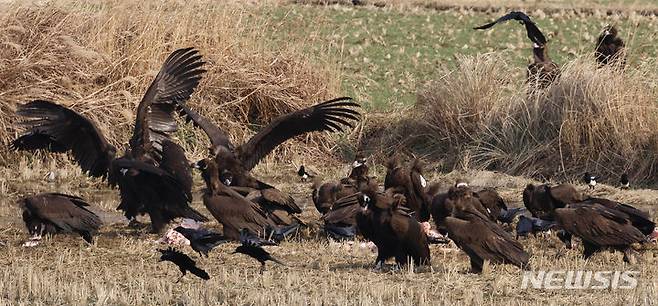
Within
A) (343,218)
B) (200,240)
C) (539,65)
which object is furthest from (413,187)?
(539,65)

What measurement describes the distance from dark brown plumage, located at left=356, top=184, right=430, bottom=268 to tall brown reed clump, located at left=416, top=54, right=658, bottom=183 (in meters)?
5.72

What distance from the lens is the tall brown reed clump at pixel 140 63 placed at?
15.4 metres

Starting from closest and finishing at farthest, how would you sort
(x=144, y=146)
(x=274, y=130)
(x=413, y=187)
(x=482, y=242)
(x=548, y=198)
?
(x=482, y=242) < (x=548, y=198) < (x=413, y=187) < (x=144, y=146) < (x=274, y=130)

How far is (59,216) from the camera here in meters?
10.7

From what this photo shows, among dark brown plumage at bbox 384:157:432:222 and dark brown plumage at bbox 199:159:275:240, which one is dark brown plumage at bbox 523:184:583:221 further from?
dark brown plumage at bbox 199:159:275:240

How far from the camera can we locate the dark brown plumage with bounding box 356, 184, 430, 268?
8992 millimetres

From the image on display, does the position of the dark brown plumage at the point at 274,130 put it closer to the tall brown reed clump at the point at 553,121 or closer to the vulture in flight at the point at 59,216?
the vulture in flight at the point at 59,216

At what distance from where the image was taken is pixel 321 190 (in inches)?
459

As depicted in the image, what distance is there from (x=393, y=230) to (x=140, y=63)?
7.83 meters

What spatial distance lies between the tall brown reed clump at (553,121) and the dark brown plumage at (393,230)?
5.72m

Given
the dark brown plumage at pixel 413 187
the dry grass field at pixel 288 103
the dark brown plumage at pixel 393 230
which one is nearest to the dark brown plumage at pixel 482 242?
the dark brown plumage at pixel 393 230

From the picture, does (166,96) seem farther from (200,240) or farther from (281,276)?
(281,276)

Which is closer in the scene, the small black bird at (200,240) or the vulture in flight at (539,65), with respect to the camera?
the small black bird at (200,240)

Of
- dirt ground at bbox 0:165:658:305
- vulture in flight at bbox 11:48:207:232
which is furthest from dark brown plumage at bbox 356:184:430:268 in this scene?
vulture in flight at bbox 11:48:207:232
